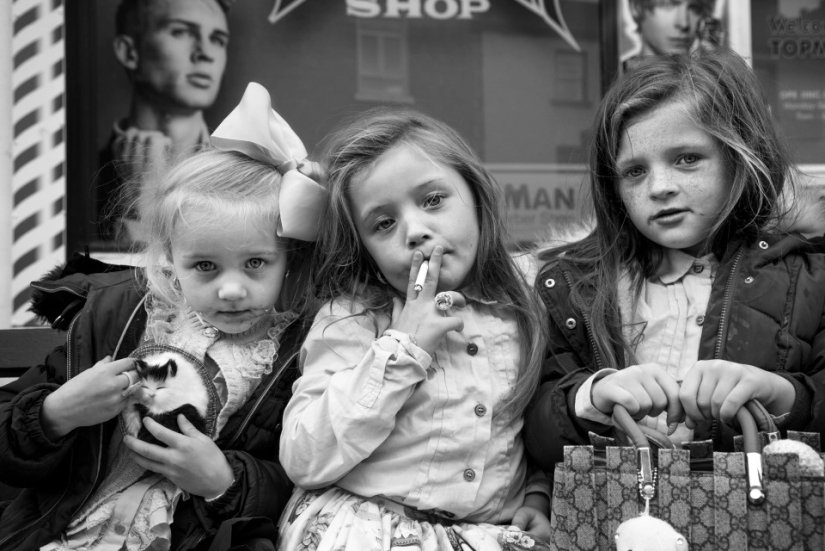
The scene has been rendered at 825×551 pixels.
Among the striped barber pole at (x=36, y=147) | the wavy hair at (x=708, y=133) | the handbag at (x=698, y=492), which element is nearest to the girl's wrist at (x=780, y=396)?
the handbag at (x=698, y=492)

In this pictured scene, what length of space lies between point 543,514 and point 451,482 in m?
0.25

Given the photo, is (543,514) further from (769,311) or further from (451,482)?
(769,311)

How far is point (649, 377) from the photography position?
173 cm

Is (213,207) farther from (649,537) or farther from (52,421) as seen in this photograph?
(649,537)

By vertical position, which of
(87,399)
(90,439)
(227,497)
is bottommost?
(227,497)

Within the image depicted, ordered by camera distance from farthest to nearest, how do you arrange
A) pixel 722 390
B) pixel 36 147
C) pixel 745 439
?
1. pixel 36 147
2. pixel 722 390
3. pixel 745 439

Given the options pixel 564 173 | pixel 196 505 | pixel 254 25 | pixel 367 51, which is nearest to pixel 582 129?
pixel 564 173

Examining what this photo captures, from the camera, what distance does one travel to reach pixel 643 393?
170 centimetres

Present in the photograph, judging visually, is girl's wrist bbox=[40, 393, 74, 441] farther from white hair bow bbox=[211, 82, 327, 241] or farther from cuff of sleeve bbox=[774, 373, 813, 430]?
cuff of sleeve bbox=[774, 373, 813, 430]

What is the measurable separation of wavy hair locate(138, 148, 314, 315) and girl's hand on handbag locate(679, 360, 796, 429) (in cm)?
94

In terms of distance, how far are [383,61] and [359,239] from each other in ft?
4.82

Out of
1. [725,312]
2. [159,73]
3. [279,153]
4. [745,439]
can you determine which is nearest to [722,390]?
[745,439]

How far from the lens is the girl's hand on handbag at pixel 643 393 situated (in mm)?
1690

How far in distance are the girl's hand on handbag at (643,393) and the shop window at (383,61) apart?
1.93 meters
